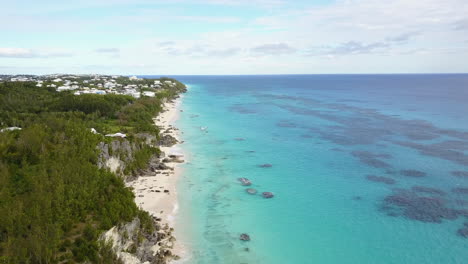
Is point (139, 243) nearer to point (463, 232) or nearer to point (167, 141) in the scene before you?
point (463, 232)

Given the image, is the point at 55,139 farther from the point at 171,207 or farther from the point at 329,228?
the point at 329,228

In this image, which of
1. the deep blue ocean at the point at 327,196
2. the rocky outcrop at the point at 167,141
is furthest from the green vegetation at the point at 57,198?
the rocky outcrop at the point at 167,141

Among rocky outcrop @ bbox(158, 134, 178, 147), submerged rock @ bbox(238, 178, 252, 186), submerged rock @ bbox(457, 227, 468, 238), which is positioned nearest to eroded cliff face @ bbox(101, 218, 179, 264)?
submerged rock @ bbox(238, 178, 252, 186)

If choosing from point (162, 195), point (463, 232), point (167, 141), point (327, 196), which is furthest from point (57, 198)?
point (463, 232)

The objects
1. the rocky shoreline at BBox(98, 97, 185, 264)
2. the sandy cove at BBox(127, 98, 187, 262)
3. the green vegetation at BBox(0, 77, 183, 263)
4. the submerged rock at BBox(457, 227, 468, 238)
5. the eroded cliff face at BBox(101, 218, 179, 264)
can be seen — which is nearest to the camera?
the green vegetation at BBox(0, 77, 183, 263)

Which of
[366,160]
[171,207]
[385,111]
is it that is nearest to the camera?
[171,207]

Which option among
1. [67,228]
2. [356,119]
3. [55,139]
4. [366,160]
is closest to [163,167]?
[55,139]

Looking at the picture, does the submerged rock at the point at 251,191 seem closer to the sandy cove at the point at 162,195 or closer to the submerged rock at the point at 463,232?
the sandy cove at the point at 162,195

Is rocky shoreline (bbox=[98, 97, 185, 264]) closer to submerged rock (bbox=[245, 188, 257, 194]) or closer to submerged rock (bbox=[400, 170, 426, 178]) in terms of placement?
submerged rock (bbox=[245, 188, 257, 194])
